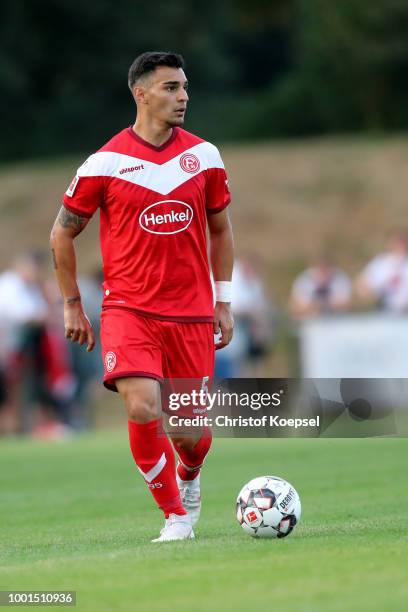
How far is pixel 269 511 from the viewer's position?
8.23 meters

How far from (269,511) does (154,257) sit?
1.60m

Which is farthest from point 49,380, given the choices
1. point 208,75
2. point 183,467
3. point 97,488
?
point 208,75

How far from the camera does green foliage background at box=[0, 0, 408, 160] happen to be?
4512 centimetres

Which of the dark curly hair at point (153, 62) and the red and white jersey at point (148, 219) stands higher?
the dark curly hair at point (153, 62)

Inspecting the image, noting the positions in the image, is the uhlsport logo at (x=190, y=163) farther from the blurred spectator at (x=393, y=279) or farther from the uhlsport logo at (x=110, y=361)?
the blurred spectator at (x=393, y=279)

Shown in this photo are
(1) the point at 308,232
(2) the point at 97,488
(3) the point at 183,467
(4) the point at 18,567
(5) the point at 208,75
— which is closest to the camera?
(4) the point at 18,567

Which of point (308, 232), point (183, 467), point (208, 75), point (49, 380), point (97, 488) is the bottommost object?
point (183, 467)

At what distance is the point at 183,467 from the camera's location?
351 inches

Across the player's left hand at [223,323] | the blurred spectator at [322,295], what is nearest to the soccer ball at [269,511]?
the player's left hand at [223,323]

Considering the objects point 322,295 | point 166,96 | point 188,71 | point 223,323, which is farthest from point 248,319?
point 188,71

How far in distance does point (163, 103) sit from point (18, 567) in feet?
9.32

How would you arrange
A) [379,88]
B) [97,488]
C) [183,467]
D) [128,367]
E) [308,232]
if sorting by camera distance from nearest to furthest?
1. [128,367]
2. [183,467]
3. [97,488]
4. [308,232]
5. [379,88]

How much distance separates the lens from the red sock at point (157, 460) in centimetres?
832

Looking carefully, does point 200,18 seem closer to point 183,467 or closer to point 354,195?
point 354,195
